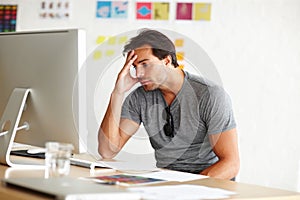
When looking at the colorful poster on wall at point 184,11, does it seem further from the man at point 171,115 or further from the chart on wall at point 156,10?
the man at point 171,115

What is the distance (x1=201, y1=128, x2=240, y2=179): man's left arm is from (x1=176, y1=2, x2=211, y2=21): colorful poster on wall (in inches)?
60.3

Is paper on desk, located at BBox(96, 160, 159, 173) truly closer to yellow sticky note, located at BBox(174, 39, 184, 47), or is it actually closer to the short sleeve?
the short sleeve

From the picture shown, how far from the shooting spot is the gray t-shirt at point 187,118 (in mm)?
2609

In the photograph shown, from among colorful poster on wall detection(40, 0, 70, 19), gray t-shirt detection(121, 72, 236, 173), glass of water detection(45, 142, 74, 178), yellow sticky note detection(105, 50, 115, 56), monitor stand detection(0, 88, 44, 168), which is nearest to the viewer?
glass of water detection(45, 142, 74, 178)

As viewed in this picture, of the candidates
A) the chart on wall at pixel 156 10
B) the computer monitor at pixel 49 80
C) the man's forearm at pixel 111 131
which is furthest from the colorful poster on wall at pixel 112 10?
the computer monitor at pixel 49 80

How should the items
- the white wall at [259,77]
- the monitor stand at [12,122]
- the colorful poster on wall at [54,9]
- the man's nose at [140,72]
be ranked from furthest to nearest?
the colorful poster on wall at [54,9]
the white wall at [259,77]
the man's nose at [140,72]
the monitor stand at [12,122]

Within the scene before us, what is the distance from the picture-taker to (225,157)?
2516mm

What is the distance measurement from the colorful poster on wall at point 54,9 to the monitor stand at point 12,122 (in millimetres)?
1984

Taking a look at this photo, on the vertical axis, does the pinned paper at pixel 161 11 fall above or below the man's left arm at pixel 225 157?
above

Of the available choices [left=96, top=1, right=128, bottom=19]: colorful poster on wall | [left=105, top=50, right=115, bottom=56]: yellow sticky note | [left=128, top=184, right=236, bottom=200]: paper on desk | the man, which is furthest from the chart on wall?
[left=128, top=184, right=236, bottom=200]: paper on desk

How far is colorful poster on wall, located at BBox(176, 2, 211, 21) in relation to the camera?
12.9 feet

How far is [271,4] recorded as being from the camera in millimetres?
3912

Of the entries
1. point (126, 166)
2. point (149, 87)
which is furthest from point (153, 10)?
point (126, 166)

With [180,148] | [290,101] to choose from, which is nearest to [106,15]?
[290,101]
